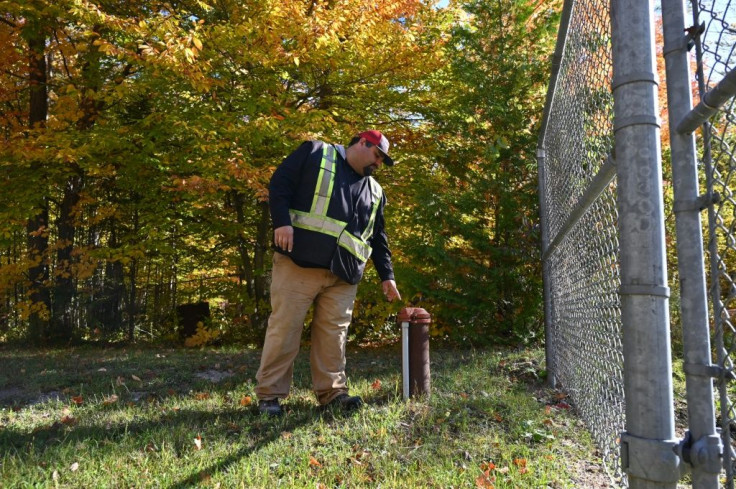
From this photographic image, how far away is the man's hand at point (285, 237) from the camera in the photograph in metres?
3.70

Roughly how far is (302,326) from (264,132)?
4.23m

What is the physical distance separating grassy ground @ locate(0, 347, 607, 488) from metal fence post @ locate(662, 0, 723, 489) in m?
1.71

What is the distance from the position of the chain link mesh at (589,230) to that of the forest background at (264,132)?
3.34 m

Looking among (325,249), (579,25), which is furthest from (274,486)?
(579,25)

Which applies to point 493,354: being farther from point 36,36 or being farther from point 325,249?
point 36,36

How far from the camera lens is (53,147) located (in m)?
8.38

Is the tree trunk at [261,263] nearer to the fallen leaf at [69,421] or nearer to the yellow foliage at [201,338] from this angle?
the yellow foliage at [201,338]

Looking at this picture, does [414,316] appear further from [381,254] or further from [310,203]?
[310,203]

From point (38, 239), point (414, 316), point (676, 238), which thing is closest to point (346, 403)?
point (414, 316)

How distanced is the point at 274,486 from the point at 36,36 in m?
9.58

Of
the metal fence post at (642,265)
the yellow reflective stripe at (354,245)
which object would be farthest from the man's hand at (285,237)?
the metal fence post at (642,265)

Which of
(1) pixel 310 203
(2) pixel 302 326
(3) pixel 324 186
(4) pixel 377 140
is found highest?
(4) pixel 377 140

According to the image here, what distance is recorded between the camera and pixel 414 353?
443 centimetres

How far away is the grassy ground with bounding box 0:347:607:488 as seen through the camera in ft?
9.53
